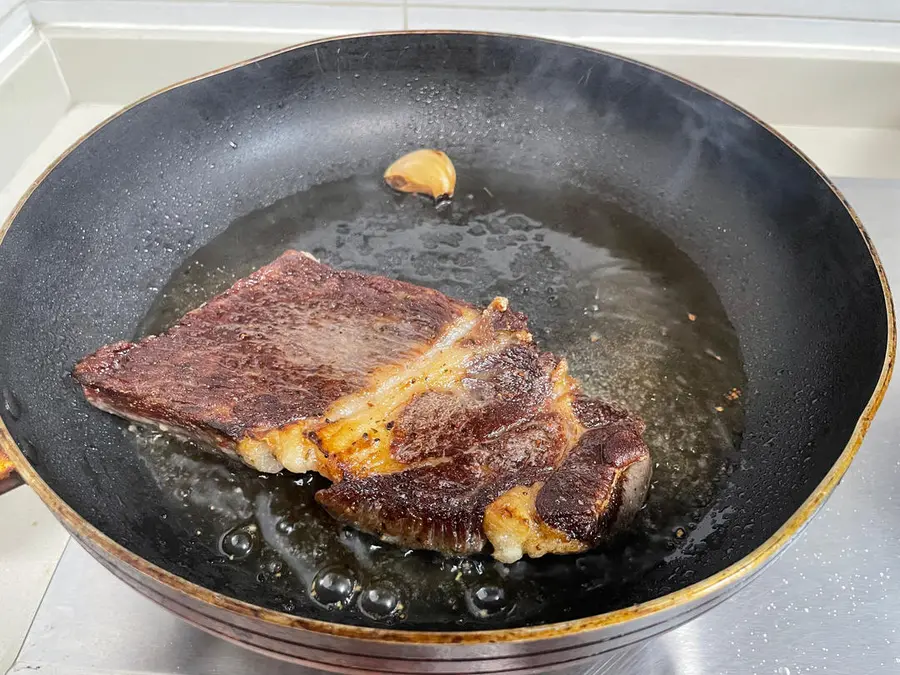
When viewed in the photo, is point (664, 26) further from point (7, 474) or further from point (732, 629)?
point (7, 474)

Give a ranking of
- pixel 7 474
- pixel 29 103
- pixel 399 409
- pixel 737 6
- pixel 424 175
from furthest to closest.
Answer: pixel 29 103, pixel 737 6, pixel 424 175, pixel 399 409, pixel 7 474

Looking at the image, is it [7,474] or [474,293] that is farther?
[474,293]

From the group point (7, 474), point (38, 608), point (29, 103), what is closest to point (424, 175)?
point (7, 474)

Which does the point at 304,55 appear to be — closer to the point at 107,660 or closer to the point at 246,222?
the point at 246,222

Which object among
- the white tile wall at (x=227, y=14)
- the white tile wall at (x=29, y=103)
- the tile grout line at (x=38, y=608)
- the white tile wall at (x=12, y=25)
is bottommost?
the tile grout line at (x=38, y=608)

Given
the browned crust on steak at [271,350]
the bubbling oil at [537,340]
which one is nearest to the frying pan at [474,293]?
the bubbling oil at [537,340]

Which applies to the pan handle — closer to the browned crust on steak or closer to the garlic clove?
the browned crust on steak

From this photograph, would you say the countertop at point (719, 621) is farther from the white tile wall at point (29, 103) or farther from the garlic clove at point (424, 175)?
the white tile wall at point (29, 103)
